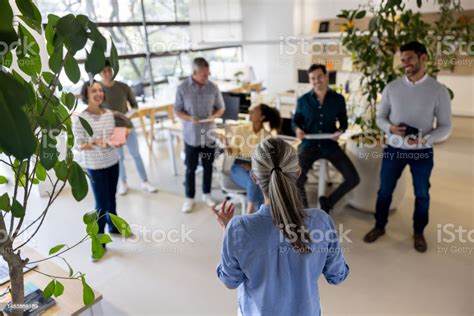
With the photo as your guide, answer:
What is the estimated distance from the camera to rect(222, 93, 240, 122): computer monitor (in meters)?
4.75

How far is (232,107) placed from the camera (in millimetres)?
4797

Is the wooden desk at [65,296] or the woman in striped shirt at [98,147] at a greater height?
the woman in striped shirt at [98,147]

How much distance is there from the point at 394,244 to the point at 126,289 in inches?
87.2

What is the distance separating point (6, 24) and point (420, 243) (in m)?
3.22

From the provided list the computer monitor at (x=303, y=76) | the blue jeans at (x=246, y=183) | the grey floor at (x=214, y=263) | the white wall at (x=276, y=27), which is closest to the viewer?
the grey floor at (x=214, y=263)

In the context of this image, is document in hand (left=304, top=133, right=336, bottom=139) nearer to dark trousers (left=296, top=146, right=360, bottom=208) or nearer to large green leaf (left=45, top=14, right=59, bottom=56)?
dark trousers (left=296, top=146, right=360, bottom=208)

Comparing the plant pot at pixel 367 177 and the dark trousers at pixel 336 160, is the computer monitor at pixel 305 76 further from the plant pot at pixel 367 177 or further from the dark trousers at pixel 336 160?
the dark trousers at pixel 336 160

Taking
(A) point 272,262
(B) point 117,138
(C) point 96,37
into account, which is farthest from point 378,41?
(C) point 96,37

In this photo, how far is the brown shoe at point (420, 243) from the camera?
3.07m

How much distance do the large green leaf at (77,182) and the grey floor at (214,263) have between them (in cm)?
161

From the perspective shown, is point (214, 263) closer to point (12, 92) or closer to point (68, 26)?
point (68, 26)

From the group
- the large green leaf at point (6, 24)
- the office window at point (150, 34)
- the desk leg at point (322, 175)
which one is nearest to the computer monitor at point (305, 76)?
the office window at point (150, 34)

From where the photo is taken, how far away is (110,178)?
10.4 feet

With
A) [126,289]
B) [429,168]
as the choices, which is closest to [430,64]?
[429,168]
